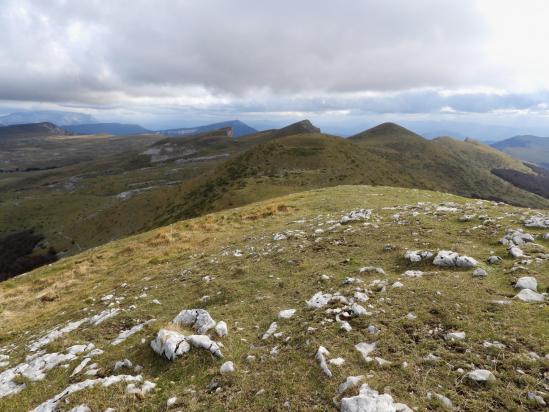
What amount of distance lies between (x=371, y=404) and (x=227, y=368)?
4.06 m

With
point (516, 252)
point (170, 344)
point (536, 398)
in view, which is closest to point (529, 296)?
point (516, 252)

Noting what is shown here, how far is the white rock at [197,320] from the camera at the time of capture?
467 inches

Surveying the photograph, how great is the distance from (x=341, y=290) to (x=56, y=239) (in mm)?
151484

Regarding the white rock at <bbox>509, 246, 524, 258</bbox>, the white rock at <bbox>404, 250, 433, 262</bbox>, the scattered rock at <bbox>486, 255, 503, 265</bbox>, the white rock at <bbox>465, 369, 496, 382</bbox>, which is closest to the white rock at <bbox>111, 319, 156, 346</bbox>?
the white rock at <bbox>465, 369, 496, 382</bbox>

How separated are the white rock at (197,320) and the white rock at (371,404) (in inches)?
223

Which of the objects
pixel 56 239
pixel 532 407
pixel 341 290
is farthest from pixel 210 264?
pixel 56 239

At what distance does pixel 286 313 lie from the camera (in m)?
12.4

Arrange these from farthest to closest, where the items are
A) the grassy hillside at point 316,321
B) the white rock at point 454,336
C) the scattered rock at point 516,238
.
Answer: the scattered rock at point 516,238
the white rock at point 454,336
the grassy hillside at point 316,321

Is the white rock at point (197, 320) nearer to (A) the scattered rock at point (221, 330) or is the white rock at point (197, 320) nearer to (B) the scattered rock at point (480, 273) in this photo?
(A) the scattered rock at point (221, 330)

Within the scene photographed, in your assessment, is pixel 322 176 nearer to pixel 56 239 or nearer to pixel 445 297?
pixel 445 297

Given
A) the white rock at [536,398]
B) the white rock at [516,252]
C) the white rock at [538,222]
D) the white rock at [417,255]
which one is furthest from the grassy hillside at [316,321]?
the white rock at [538,222]

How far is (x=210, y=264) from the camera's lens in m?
21.0

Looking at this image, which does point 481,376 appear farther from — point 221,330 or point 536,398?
point 221,330

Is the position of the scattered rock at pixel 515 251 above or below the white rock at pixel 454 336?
above
